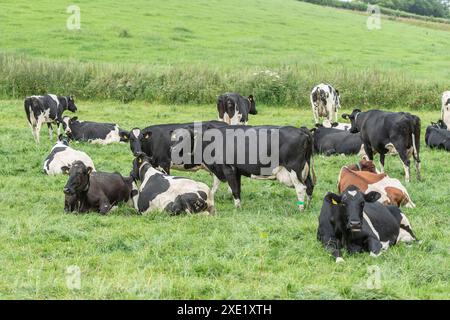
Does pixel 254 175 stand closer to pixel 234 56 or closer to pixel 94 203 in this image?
pixel 94 203

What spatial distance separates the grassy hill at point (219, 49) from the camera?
2786 cm

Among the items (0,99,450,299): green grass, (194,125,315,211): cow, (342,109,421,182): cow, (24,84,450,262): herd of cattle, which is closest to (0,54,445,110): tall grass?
(24,84,450,262): herd of cattle

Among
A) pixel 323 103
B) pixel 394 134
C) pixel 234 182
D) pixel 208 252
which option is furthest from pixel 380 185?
pixel 323 103

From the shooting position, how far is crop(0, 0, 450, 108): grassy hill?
27.9 m

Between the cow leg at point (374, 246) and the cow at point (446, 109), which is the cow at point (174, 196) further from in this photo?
the cow at point (446, 109)

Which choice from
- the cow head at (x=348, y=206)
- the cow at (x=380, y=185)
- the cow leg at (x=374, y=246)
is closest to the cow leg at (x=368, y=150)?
the cow at (x=380, y=185)

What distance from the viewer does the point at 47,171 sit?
14.6 metres

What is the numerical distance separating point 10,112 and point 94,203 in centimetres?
1323

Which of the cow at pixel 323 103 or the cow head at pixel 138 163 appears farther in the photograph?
the cow at pixel 323 103

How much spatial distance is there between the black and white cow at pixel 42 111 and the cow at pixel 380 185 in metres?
Answer: 9.59

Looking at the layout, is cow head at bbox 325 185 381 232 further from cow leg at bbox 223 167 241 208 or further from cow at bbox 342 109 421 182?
cow at bbox 342 109 421 182

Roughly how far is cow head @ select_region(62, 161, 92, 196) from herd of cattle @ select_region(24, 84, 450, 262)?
0.05 feet

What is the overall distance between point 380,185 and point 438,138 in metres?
7.59

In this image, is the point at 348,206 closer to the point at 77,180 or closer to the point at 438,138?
the point at 77,180
